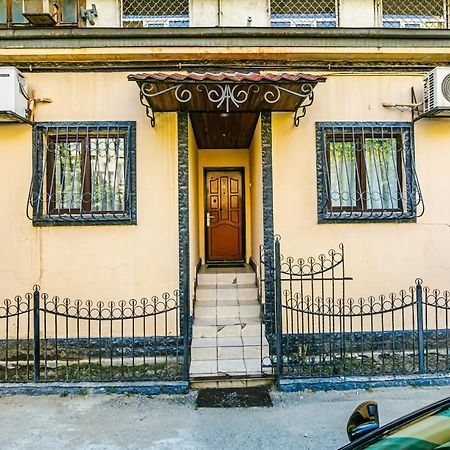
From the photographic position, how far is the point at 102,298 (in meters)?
6.12

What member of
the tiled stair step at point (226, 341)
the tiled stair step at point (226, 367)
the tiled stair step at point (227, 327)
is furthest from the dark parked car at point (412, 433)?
the tiled stair step at point (227, 327)

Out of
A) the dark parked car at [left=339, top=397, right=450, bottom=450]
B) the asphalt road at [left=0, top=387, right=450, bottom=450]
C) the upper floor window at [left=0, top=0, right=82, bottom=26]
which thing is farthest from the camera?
the upper floor window at [left=0, top=0, right=82, bottom=26]

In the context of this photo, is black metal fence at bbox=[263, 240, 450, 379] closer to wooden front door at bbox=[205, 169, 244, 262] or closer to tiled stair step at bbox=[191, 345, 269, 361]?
tiled stair step at bbox=[191, 345, 269, 361]

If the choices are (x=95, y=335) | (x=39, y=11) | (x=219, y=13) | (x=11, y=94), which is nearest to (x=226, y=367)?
(x=95, y=335)

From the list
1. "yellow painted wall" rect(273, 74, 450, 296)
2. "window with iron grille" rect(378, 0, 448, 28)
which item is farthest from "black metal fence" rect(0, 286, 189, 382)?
"window with iron grille" rect(378, 0, 448, 28)

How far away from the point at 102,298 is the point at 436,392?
4.62 metres

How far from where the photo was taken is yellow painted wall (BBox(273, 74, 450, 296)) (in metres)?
6.27

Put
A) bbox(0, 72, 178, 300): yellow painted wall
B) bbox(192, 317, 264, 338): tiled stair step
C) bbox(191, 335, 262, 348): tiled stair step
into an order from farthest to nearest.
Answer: bbox(0, 72, 178, 300): yellow painted wall, bbox(192, 317, 264, 338): tiled stair step, bbox(191, 335, 262, 348): tiled stair step

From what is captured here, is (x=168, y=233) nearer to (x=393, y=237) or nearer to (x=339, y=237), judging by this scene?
(x=339, y=237)

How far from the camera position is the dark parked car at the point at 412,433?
1.77 meters

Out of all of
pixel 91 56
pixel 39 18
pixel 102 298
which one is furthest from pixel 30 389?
pixel 39 18

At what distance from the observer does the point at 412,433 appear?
1.84 metres

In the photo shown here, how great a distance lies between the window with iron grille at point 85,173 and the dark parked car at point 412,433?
15.7ft

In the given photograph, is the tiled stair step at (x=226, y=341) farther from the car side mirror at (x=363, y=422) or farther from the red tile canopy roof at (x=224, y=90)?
the car side mirror at (x=363, y=422)
